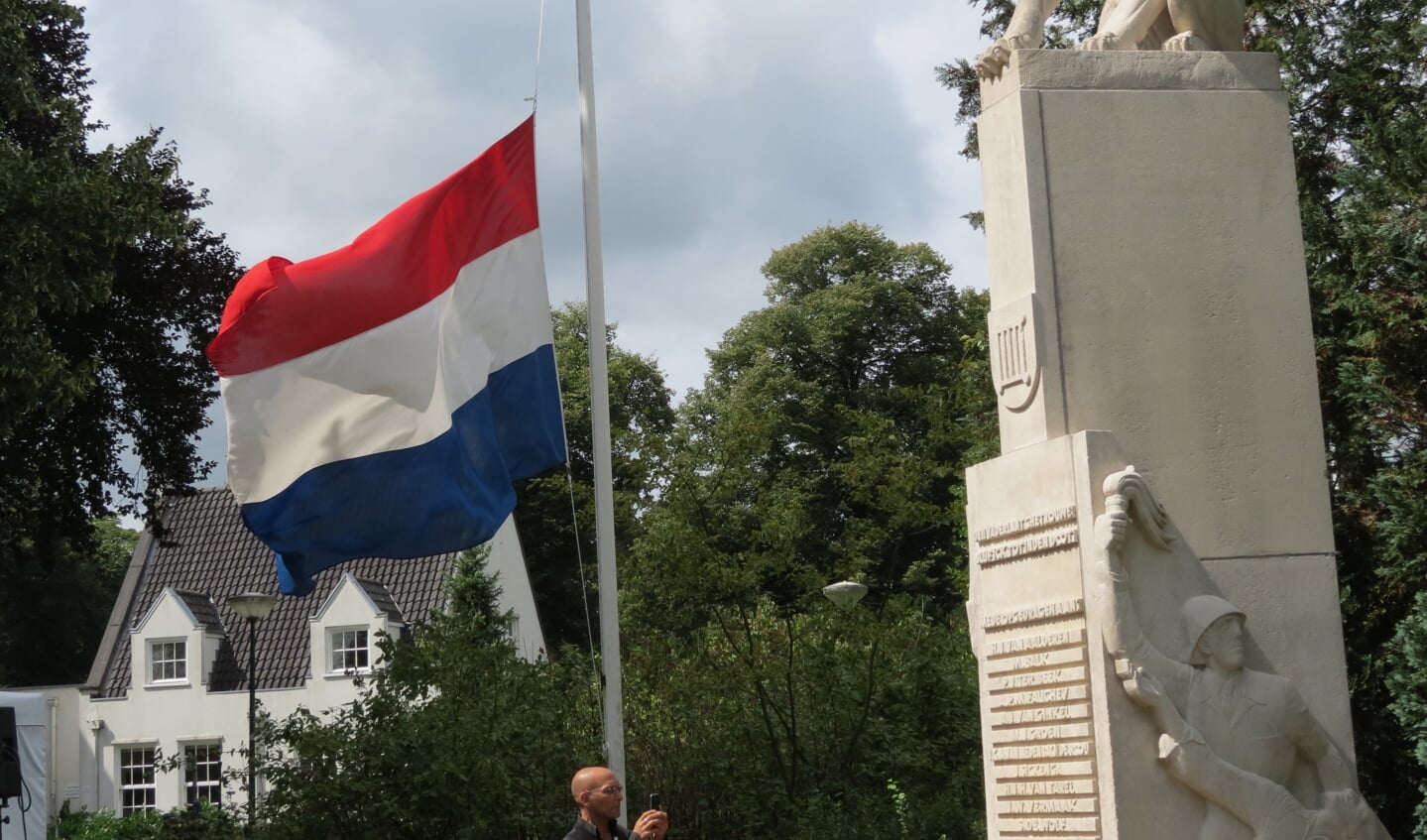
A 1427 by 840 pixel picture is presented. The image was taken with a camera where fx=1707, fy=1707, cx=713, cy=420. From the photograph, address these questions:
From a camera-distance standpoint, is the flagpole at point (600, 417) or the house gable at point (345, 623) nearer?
the flagpole at point (600, 417)

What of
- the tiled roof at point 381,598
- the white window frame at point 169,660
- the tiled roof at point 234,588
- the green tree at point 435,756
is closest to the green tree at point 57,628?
the tiled roof at point 234,588

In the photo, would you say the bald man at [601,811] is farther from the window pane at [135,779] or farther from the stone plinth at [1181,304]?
the window pane at [135,779]

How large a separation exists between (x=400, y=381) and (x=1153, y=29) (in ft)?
15.8

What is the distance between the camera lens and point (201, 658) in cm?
3725

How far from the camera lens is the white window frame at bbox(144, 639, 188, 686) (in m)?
37.7

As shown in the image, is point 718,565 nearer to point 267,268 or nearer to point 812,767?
point 812,767

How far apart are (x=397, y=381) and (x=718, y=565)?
244 inches

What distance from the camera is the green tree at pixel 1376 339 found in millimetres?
9930

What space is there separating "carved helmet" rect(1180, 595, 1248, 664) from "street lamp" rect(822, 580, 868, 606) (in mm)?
9133

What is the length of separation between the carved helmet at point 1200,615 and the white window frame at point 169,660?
33.9 m

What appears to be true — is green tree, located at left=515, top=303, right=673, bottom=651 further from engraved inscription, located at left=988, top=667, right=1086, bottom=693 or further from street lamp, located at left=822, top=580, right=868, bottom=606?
engraved inscription, located at left=988, top=667, right=1086, bottom=693

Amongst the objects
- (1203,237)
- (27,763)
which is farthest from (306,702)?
(1203,237)

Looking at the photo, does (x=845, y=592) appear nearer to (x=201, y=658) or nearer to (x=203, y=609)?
(x=201, y=658)

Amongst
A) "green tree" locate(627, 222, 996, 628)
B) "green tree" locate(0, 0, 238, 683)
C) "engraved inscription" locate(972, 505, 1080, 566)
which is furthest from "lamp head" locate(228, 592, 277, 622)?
"engraved inscription" locate(972, 505, 1080, 566)
